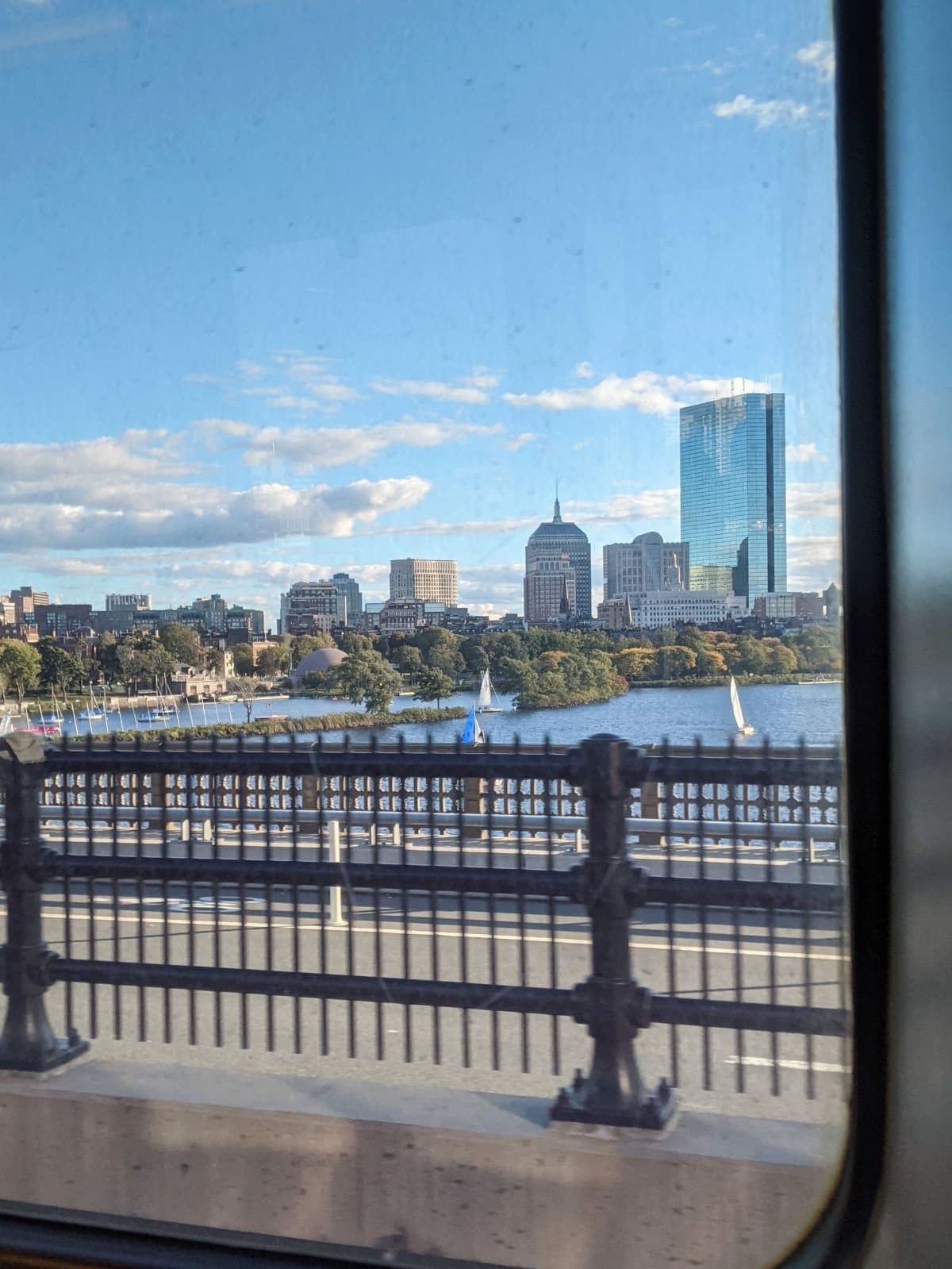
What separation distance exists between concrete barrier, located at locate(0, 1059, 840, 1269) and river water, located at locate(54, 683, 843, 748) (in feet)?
1.86

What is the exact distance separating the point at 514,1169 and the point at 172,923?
2.85 feet

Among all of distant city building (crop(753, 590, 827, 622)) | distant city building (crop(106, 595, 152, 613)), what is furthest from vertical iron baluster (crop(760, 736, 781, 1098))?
distant city building (crop(106, 595, 152, 613))

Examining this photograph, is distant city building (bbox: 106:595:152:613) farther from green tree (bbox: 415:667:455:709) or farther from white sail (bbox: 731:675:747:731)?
white sail (bbox: 731:675:747:731)

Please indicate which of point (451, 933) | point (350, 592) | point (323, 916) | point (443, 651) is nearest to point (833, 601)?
point (443, 651)

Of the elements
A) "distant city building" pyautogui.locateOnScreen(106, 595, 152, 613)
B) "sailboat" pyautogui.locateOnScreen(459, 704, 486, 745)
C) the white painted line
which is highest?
"distant city building" pyautogui.locateOnScreen(106, 595, 152, 613)

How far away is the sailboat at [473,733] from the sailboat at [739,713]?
0.40m

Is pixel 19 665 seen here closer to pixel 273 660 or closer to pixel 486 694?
pixel 273 660

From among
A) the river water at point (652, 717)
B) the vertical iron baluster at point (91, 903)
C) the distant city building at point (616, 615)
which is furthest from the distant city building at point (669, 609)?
the vertical iron baluster at point (91, 903)

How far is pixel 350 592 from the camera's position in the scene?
1.78 m

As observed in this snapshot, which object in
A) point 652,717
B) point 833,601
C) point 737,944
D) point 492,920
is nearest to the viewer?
point 833,601

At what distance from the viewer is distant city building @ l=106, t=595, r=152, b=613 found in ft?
6.27

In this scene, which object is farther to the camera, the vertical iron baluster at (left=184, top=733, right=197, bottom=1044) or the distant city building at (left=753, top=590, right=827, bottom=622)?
the vertical iron baluster at (left=184, top=733, right=197, bottom=1044)

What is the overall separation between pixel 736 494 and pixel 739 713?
1.05 feet

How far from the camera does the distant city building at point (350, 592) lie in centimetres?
178
